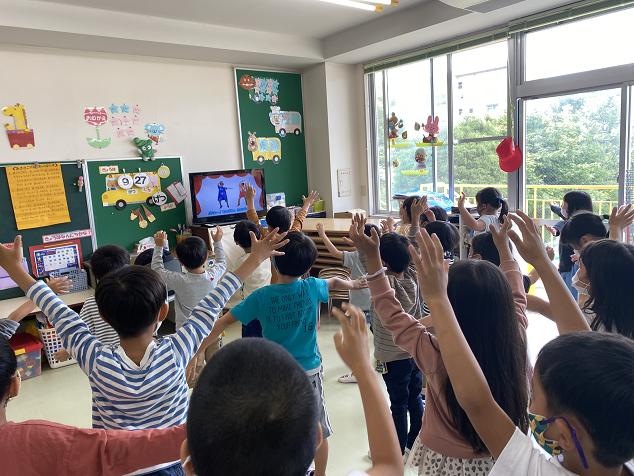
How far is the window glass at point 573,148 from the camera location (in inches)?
143

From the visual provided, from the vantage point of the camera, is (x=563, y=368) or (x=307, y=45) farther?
(x=307, y=45)

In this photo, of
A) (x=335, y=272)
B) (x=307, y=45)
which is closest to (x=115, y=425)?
(x=335, y=272)

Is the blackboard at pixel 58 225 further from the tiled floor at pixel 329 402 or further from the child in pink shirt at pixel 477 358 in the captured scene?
the child in pink shirt at pixel 477 358

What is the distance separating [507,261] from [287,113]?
445cm

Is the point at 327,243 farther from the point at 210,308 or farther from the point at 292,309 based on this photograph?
the point at 210,308

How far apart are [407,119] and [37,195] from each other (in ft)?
12.7

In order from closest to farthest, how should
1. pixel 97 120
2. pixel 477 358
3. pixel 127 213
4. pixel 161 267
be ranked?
pixel 477 358
pixel 161 267
pixel 97 120
pixel 127 213

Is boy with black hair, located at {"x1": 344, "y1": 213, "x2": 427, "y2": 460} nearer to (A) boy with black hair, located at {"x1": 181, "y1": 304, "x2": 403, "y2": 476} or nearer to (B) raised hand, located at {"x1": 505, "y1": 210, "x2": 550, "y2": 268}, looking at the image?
(B) raised hand, located at {"x1": 505, "y1": 210, "x2": 550, "y2": 268}

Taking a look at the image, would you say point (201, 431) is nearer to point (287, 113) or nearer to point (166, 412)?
point (166, 412)

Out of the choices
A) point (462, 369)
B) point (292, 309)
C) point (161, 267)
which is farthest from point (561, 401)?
point (161, 267)

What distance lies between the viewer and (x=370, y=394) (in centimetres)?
76

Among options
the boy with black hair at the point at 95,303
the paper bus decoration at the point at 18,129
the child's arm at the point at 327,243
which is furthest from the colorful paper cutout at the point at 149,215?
the child's arm at the point at 327,243

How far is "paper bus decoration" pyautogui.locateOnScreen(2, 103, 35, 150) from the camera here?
362cm

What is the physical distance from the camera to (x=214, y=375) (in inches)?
23.2
